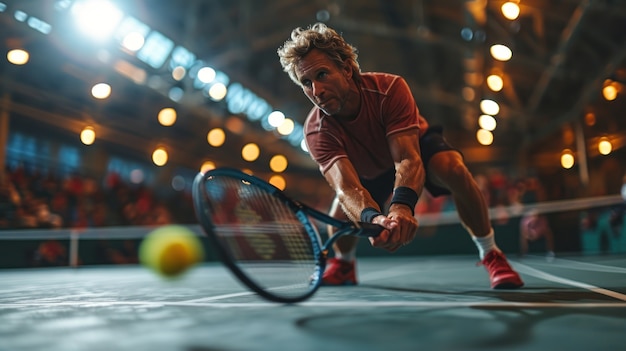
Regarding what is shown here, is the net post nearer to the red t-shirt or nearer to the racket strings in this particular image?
the racket strings

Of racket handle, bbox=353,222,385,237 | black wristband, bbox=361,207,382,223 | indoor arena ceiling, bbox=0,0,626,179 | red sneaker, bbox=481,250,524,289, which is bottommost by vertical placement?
red sneaker, bbox=481,250,524,289

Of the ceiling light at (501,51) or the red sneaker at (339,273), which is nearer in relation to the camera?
the red sneaker at (339,273)

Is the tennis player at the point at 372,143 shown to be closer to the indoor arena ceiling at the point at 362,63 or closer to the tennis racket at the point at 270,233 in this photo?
the tennis racket at the point at 270,233

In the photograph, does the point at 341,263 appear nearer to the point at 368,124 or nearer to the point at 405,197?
the point at 368,124

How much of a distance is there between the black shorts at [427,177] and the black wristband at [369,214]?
0.74 metres

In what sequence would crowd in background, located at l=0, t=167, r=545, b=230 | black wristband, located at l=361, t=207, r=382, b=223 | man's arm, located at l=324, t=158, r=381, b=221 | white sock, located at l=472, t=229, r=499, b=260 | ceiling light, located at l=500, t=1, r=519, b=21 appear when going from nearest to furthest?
black wristband, located at l=361, t=207, r=382, b=223 < man's arm, located at l=324, t=158, r=381, b=221 < white sock, located at l=472, t=229, r=499, b=260 < crowd in background, located at l=0, t=167, r=545, b=230 < ceiling light, located at l=500, t=1, r=519, b=21

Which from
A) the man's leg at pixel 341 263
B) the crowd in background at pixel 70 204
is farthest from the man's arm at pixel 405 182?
the crowd in background at pixel 70 204

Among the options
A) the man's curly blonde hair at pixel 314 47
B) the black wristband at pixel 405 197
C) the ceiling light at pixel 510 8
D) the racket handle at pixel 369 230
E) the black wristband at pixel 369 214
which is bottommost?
the racket handle at pixel 369 230

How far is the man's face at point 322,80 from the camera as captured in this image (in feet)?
9.23

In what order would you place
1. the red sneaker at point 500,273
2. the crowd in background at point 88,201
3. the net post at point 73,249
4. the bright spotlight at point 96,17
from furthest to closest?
the bright spotlight at point 96,17 < the crowd in background at point 88,201 < the net post at point 73,249 < the red sneaker at point 500,273

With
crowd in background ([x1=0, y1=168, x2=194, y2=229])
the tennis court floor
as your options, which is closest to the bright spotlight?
crowd in background ([x1=0, y1=168, x2=194, y2=229])

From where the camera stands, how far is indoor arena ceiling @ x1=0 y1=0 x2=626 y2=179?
11578mm

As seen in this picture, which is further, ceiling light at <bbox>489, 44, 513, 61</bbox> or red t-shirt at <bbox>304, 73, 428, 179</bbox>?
ceiling light at <bbox>489, 44, 513, 61</bbox>

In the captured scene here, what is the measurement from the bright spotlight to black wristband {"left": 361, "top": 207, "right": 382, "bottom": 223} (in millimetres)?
9811
